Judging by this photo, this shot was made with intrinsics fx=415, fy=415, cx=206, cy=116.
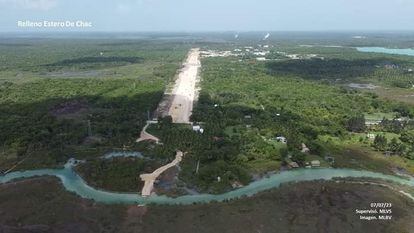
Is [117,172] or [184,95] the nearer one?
[117,172]

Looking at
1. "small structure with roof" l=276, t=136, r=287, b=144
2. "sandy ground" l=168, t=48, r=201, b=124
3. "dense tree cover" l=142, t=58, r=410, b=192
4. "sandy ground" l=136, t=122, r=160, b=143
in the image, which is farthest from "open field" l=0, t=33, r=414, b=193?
"sandy ground" l=136, t=122, r=160, b=143

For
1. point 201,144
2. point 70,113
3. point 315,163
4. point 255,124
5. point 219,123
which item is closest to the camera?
point 315,163

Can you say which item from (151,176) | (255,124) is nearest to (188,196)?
(151,176)

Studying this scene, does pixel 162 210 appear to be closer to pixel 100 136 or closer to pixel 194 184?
pixel 194 184

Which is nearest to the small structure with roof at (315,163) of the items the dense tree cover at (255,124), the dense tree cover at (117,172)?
the dense tree cover at (255,124)

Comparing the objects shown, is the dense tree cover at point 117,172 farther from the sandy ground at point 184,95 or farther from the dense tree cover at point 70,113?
the sandy ground at point 184,95

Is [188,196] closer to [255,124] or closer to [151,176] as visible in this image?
[151,176]

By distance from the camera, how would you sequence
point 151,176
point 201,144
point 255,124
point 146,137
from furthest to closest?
point 255,124
point 146,137
point 201,144
point 151,176

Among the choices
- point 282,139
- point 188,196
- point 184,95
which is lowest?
point 188,196
